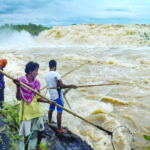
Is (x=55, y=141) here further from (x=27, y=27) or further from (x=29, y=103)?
(x=27, y=27)

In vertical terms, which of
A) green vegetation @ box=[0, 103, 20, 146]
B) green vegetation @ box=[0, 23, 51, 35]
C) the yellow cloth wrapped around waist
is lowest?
green vegetation @ box=[0, 103, 20, 146]

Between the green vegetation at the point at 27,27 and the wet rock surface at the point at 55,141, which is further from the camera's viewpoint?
the green vegetation at the point at 27,27

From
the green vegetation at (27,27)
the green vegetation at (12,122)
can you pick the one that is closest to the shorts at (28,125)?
the green vegetation at (12,122)

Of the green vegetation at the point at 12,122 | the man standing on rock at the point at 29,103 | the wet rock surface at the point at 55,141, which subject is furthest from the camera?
the green vegetation at the point at 12,122

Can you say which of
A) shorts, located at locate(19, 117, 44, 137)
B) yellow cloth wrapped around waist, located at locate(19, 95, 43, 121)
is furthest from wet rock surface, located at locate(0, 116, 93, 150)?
yellow cloth wrapped around waist, located at locate(19, 95, 43, 121)

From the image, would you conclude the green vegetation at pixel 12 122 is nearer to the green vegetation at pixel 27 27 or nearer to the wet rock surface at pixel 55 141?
the wet rock surface at pixel 55 141

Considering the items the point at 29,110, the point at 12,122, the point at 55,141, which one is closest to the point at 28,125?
the point at 29,110

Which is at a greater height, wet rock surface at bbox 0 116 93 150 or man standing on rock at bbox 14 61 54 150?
man standing on rock at bbox 14 61 54 150

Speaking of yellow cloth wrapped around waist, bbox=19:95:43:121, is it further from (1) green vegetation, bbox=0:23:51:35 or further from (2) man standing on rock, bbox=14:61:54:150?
(1) green vegetation, bbox=0:23:51:35

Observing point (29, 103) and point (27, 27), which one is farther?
point (27, 27)

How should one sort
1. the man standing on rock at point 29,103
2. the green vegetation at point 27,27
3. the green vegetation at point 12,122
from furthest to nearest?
the green vegetation at point 27,27
the green vegetation at point 12,122
the man standing on rock at point 29,103

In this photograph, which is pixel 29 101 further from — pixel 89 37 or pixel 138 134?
pixel 89 37

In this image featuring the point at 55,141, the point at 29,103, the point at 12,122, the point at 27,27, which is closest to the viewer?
the point at 29,103

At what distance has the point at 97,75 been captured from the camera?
356 inches
